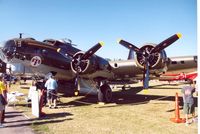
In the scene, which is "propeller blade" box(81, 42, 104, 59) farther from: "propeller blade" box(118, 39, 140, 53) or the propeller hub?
the propeller hub

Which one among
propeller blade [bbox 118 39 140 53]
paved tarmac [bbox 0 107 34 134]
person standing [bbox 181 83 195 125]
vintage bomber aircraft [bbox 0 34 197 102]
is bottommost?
paved tarmac [bbox 0 107 34 134]

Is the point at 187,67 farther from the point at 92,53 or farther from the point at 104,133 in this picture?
the point at 104,133

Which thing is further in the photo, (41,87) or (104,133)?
(41,87)

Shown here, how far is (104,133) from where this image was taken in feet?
26.8

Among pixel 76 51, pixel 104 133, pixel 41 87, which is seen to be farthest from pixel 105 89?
pixel 104 133

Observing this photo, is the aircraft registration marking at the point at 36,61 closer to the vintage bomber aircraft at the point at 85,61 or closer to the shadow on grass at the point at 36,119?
the vintage bomber aircraft at the point at 85,61

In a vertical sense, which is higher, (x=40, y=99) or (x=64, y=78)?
(x=64, y=78)

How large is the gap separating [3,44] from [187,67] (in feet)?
34.3

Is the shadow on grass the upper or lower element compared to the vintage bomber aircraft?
lower

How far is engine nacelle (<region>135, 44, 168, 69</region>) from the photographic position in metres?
13.4


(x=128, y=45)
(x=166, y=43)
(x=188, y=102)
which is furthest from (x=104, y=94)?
(x=188, y=102)

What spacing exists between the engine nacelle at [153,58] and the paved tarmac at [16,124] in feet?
22.5

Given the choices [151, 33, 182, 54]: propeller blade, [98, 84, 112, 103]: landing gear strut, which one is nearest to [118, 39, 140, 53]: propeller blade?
[151, 33, 182, 54]: propeller blade

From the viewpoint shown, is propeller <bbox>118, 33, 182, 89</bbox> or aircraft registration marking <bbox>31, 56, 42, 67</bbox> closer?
propeller <bbox>118, 33, 182, 89</bbox>
